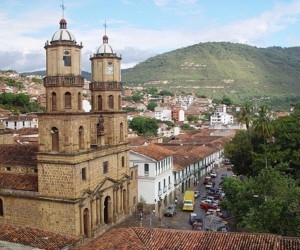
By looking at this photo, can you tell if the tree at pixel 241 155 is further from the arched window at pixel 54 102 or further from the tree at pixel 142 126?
the tree at pixel 142 126

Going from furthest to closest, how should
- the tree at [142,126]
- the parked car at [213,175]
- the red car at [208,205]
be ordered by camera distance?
the tree at [142,126] < the parked car at [213,175] < the red car at [208,205]

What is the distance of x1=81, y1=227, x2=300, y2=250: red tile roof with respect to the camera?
23656 mm

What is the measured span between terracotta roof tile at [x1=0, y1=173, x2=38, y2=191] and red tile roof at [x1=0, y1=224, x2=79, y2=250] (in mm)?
4223

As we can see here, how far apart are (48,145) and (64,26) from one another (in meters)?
9.60

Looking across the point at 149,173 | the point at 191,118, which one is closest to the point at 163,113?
the point at 191,118

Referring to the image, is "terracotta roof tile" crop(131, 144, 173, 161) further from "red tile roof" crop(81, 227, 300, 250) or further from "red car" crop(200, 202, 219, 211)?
"red tile roof" crop(81, 227, 300, 250)

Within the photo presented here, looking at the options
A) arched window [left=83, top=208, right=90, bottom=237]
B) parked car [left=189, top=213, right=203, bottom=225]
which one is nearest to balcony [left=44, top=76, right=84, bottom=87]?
arched window [left=83, top=208, right=90, bottom=237]

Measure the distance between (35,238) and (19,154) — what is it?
10784 millimetres

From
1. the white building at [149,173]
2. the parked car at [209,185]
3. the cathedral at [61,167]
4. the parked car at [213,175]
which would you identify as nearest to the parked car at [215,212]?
the white building at [149,173]

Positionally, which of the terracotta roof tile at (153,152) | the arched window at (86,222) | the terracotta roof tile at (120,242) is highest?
the terracotta roof tile at (153,152)

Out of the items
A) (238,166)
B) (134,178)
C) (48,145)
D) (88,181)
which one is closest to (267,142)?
(238,166)

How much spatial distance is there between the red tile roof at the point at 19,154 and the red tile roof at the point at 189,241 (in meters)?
13.0

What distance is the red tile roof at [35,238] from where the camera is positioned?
2828 cm

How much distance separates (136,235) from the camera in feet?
86.4
